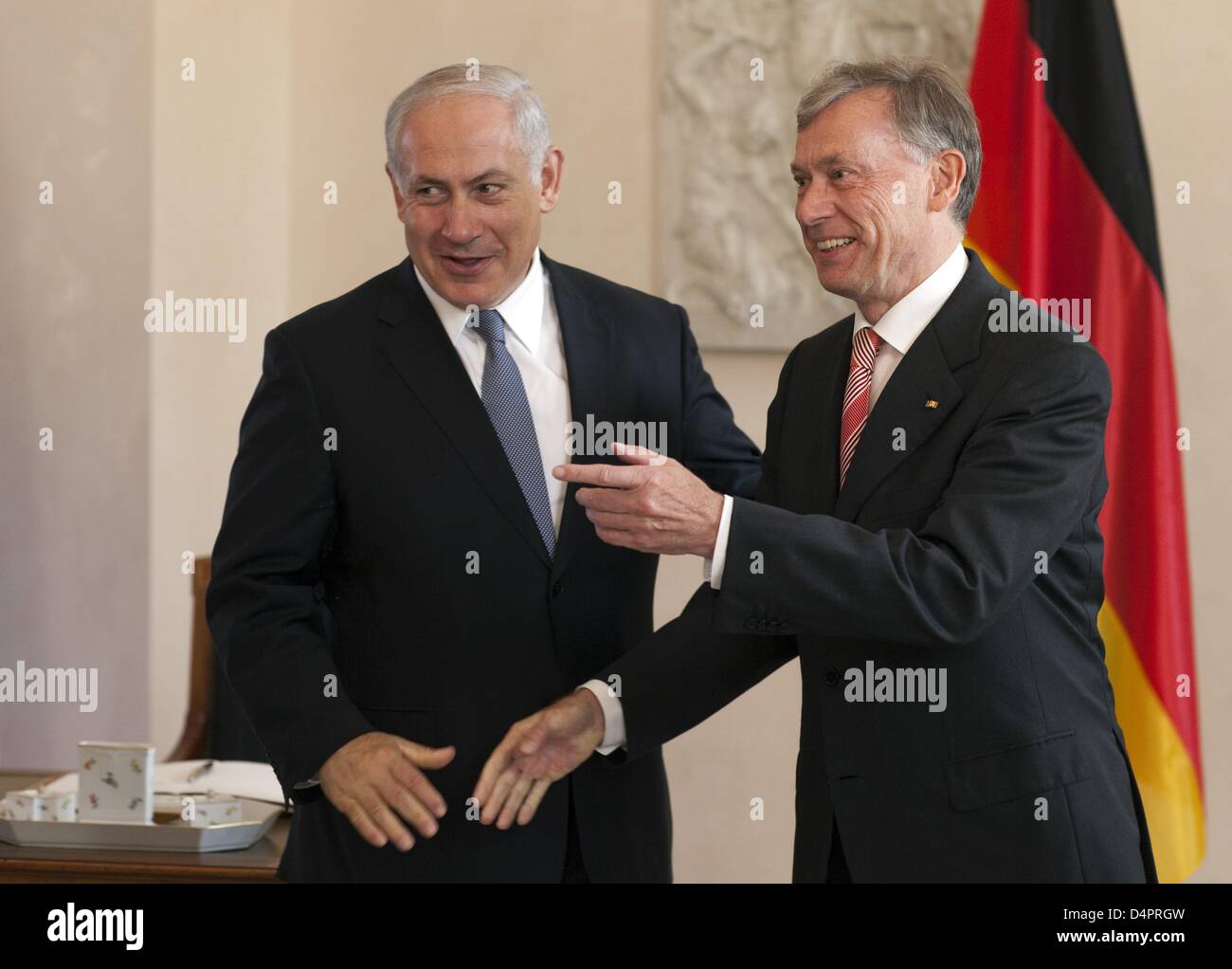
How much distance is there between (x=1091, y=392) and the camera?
6.52 ft

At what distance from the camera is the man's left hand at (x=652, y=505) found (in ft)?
6.28

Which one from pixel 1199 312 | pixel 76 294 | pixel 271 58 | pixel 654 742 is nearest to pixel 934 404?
pixel 654 742

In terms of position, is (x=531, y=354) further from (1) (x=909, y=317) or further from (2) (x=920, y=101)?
(2) (x=920, y=101)

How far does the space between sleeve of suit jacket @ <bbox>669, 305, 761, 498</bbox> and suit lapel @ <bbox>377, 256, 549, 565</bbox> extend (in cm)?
39

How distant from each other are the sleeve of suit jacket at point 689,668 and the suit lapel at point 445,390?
25cm

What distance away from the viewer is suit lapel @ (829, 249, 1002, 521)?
80.0 inches

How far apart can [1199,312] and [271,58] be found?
9.56 ft

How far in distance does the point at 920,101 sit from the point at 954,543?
0.71 meters

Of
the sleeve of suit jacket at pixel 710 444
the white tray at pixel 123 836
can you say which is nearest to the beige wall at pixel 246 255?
the white tray at pixel 123 836

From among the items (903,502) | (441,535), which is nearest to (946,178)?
(903,502)

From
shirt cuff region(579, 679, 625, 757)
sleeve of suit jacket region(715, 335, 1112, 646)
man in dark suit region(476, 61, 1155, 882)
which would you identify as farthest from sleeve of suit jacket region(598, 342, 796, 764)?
sleeve of suit jacket region(715, 335, 1112, 646)

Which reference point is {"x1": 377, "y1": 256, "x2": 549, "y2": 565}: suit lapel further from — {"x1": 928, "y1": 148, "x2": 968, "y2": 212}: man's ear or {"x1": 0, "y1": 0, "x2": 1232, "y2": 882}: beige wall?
{"x1": 0, "y1": 0, "x2": 1232, "y2": 882}: beige wall

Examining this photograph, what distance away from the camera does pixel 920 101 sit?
2162mm
